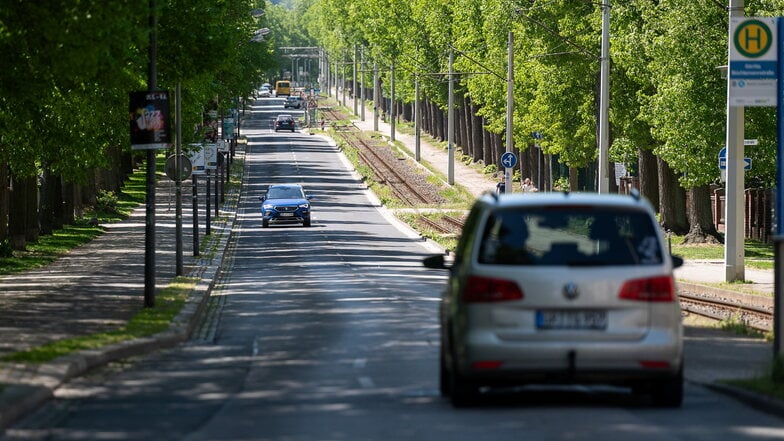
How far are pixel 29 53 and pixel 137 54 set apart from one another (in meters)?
4.24

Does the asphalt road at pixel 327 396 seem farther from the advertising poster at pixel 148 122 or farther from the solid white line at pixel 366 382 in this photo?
the advertising poster at pixel 148 122

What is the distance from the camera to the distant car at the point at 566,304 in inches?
484

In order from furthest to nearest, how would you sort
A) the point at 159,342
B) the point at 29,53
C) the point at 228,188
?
the point at 228,188, the point at 29,53, the point at 159,342

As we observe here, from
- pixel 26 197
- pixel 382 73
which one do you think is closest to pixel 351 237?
pixel 26 197

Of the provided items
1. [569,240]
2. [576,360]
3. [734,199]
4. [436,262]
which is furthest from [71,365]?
[734,199]

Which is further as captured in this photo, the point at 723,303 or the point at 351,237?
the point at 351,237

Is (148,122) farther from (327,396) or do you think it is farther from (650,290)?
(650,290)

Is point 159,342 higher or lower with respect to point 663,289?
lower

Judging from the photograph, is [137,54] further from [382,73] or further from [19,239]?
[382,73]

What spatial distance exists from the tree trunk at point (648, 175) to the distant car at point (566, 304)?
43716mm

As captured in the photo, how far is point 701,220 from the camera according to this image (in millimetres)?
50344

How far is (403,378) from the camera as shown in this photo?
15938mm

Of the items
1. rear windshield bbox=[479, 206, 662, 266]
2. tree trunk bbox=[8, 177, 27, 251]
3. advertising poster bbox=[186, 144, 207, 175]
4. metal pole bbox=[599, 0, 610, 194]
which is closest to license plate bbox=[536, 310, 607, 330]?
rear windshield bbox=[479, 206, 662, 266]

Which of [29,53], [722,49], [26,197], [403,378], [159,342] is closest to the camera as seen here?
[403,378]
